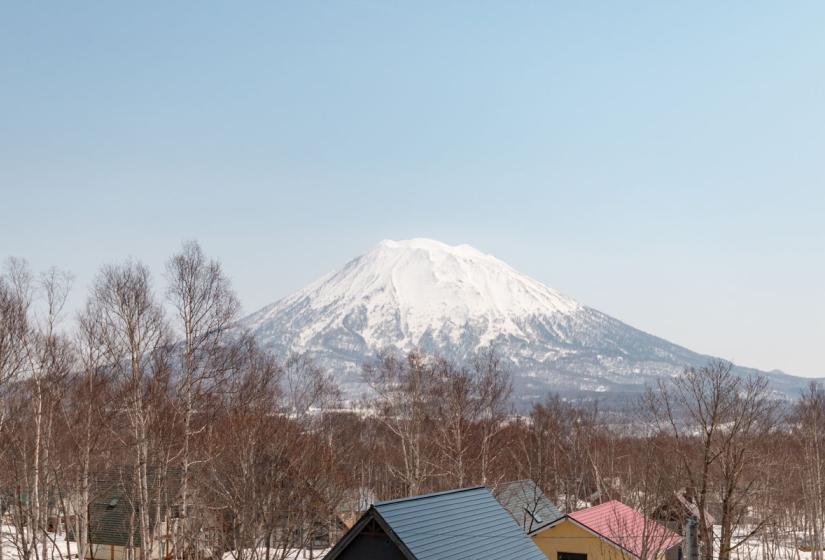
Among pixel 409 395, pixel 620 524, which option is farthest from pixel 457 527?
pixel 409 395

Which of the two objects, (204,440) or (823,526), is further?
(823,526)

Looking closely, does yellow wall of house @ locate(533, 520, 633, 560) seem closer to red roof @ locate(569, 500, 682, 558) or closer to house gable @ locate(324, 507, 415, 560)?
red roof @ locate(569, 500, 682, 558)

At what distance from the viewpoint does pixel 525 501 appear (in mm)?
47375

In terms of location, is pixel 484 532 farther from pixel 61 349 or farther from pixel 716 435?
pixel 61 349

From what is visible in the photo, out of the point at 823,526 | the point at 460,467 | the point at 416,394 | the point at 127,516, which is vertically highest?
the point at 416,394

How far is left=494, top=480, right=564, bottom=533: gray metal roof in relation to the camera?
45.3 meters

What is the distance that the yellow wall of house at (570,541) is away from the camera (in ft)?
111

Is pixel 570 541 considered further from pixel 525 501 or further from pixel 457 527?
pixel 457 527

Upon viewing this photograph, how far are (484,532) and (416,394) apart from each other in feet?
95.5

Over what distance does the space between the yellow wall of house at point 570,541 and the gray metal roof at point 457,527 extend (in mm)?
12334

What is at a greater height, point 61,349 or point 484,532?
point 61,349

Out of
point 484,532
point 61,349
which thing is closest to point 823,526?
point 484,532

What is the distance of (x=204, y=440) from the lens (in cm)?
3616

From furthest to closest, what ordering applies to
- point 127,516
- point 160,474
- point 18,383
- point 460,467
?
point 127,516, point 460,467, point 18,383, point 160,474
